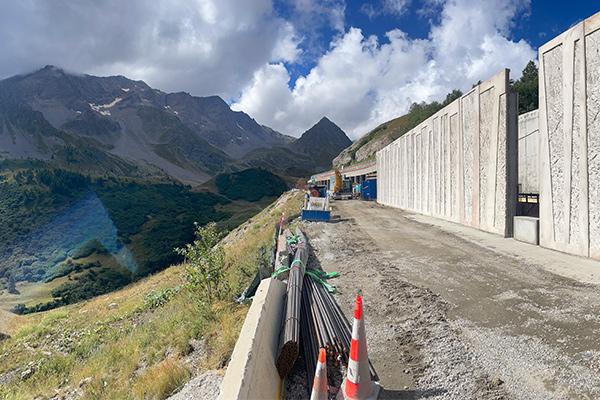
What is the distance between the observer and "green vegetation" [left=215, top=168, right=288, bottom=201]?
12006 cm

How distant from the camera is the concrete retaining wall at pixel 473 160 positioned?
1042 centimetres

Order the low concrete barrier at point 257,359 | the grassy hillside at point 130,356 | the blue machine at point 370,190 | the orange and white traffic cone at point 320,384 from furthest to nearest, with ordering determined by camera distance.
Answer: the blue machine at point 370,190 < the grassy hillside at point 130,356 < the low concrete barrier at point 257,359 < the orange and white traffic cone at point 320,384

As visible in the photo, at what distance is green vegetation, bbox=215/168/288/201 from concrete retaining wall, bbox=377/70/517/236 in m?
101

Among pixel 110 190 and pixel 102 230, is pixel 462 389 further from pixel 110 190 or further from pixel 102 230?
pixel 110 190

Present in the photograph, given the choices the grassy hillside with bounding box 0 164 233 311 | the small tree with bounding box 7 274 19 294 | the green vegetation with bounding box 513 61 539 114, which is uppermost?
the green vegetation with bounding box 513 61 539 114

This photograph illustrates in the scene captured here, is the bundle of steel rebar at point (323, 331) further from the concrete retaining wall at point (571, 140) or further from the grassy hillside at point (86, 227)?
the grassy hillside at point (86, 227)

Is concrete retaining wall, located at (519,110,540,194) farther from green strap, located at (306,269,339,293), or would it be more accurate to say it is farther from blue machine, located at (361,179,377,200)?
blue machine, located at (361,179,377,200)

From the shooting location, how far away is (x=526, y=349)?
377 centimetres

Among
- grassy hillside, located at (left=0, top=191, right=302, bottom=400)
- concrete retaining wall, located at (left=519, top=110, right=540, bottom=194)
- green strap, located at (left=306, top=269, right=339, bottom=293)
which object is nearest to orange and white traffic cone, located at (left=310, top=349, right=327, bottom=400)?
grassy hillside, located at (left=0, top=191, right=302, bottom=400)

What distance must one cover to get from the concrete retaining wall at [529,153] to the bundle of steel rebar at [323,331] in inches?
526

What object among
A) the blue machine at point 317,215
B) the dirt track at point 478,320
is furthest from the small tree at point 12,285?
the dirt track at point 478,320

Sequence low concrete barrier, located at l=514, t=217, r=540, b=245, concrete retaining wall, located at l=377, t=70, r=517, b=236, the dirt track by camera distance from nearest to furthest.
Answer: the dirt track
low concrete barrier, located at l=514, t=217, r=540, b=245
concrete retaining wall, located at l=377, t=70, r=517, b=236

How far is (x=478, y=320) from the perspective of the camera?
→ 4625 millimetres

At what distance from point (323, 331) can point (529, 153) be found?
1486 cm
